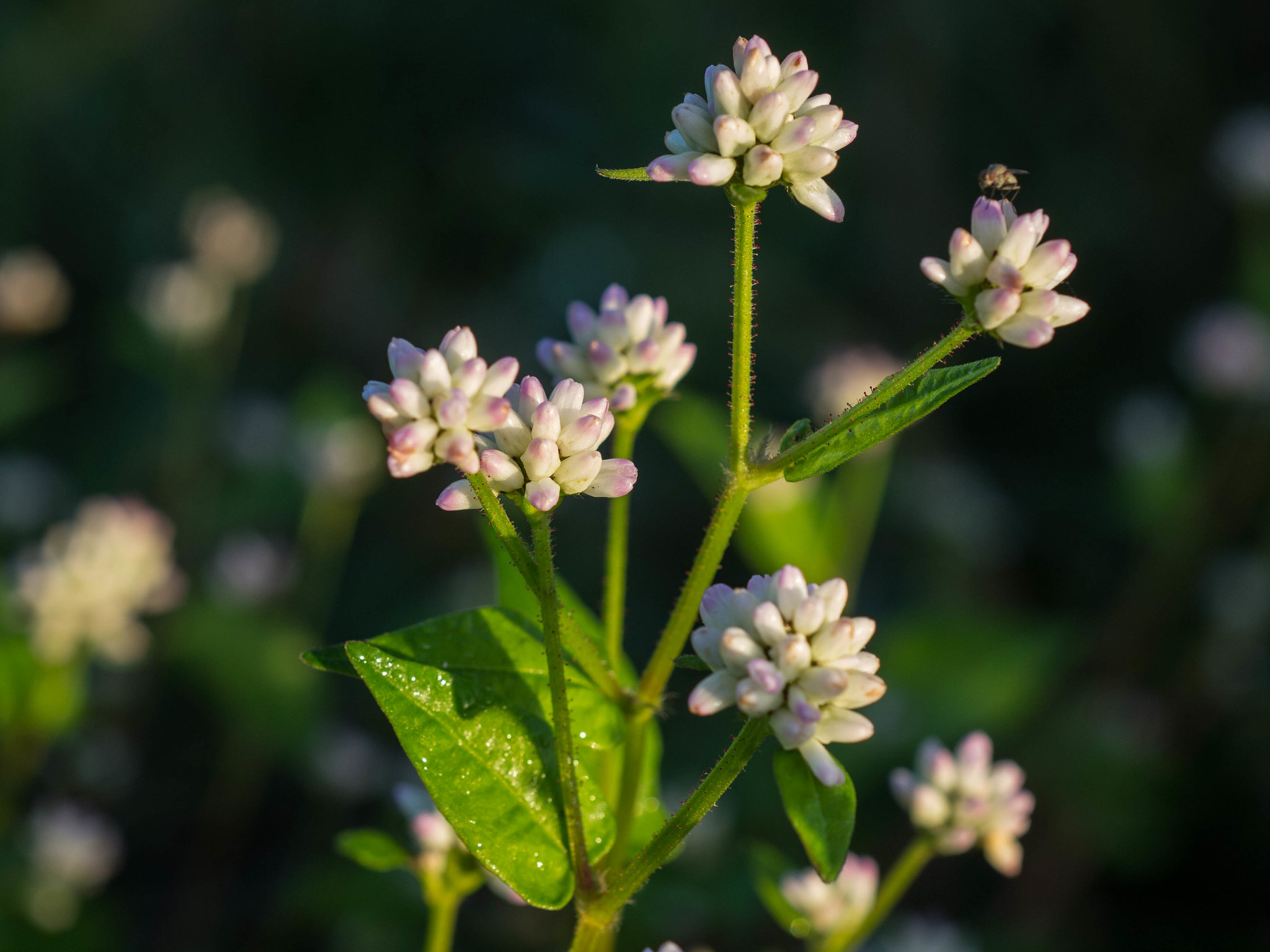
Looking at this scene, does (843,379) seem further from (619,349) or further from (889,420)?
(889,420)

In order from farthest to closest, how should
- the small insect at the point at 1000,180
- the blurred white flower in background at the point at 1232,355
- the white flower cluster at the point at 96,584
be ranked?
1. the blurred white flower in background at the point at 1232,355
2. the white flower cluster at the point at 96,584
3. the small insect at the point at 1000,180

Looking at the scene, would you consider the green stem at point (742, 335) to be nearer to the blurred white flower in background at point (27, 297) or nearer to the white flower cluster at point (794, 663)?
the white flower cluster at point (794, 663)

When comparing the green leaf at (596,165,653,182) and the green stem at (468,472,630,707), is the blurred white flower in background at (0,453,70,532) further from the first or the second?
the green leaf at (596,165,653,182)

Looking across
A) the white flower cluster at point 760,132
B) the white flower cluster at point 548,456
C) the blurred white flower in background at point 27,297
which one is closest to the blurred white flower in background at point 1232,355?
the white flower cluster at point 760,132

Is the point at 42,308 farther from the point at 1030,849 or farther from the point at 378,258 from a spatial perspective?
the point at 1030,849

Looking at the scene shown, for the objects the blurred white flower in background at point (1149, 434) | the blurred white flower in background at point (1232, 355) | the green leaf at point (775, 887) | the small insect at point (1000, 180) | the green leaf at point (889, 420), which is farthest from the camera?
the blurred white flower in background at point (1232, 355)
